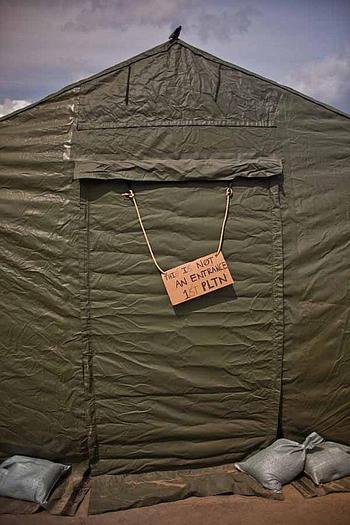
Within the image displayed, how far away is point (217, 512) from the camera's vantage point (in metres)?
3.05

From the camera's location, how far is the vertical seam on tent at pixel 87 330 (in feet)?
10.7

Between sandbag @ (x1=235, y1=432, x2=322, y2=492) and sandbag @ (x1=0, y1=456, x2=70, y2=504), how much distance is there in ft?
3.58

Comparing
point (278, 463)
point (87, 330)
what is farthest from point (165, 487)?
point (87, 330)

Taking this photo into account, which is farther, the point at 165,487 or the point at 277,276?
the point at 277,276

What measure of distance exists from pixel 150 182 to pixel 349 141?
4.00 ft

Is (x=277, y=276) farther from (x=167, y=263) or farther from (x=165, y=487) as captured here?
(x=165, y=487)

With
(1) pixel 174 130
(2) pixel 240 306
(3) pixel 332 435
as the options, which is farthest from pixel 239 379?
(1) pixel 174 130

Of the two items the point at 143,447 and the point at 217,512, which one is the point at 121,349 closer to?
the point at 143,447

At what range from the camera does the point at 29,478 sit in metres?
3.17

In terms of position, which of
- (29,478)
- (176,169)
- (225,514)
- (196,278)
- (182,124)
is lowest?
(225,514)

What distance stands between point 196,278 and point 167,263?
189mm

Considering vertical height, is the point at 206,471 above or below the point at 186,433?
below

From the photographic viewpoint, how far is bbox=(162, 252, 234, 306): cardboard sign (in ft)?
10.8

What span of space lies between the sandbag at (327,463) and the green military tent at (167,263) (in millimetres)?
210
